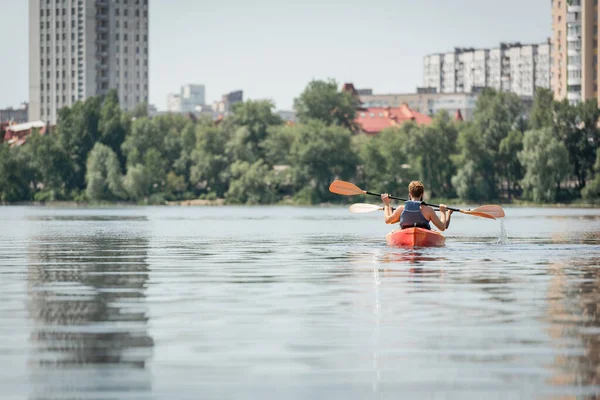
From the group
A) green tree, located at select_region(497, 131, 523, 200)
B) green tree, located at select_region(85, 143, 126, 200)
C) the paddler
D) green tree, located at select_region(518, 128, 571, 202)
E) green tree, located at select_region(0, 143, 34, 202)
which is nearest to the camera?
the paddler

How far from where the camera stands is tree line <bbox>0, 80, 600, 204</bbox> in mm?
125875

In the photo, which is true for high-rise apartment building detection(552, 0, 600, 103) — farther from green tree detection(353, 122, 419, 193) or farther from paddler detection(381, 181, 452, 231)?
paddler detection(381, 181, 452, 231)

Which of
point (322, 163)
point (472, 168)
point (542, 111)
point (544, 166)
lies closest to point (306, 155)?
point (322, 163)

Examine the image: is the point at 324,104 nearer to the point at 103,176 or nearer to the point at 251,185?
the point at 251,185

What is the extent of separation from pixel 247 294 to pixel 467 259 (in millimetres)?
11650

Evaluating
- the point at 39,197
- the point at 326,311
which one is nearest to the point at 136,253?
the point at 326,311

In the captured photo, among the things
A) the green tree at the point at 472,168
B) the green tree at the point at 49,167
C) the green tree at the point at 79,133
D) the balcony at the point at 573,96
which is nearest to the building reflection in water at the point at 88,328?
the green tree at the point at 472,168

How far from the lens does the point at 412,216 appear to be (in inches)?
1321

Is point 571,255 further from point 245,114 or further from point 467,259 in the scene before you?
point 245,114

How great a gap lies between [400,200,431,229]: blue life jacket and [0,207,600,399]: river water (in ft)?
13.5

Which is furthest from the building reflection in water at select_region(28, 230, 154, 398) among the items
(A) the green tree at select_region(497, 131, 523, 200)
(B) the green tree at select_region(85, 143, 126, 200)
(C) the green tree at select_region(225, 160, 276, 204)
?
(B) the green tree at select_region(85, 143, 126, 200)

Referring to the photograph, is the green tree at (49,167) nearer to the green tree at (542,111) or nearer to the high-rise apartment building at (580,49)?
the green tree at (542,111)

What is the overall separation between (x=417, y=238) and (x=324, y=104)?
121 metres

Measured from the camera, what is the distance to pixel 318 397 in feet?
33.4
